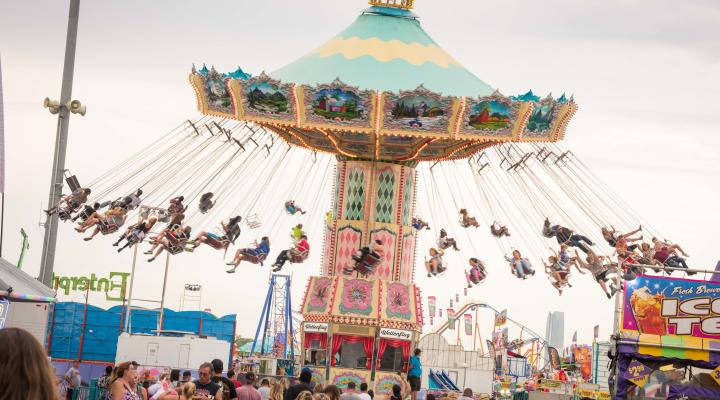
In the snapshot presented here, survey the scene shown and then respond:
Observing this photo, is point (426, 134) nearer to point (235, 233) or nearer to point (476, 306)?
point (235, 233)

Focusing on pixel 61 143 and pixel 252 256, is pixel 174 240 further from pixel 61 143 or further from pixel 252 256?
pixel 61 143

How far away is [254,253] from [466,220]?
633 cm

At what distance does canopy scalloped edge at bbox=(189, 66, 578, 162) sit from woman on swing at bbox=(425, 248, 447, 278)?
3.09 m

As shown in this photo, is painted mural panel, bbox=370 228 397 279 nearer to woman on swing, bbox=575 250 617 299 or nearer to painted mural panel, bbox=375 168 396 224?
painted mural panel, bbox=375 168 396 224

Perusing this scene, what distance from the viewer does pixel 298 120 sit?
93.4ft

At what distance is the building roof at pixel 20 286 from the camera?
14.8 metres

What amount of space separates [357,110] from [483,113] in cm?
284

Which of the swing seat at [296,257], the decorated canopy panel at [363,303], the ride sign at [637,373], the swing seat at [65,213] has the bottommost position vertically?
the ride sign at [637,373]

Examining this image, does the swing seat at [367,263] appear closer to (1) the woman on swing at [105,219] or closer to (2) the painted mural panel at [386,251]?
(2) the painted mural panel at [386,251]

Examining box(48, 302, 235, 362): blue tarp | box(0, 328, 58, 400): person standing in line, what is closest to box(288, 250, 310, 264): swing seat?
box(48, 302, 235, 362): blue tarp

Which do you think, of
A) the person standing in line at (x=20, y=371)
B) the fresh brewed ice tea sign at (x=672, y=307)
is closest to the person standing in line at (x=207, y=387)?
the fresh brewed ice tea sign at (x=672, y=307)

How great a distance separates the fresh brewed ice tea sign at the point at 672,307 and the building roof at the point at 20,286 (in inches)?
315

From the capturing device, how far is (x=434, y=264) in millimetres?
30734

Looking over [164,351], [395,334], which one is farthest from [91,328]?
[395,334]
